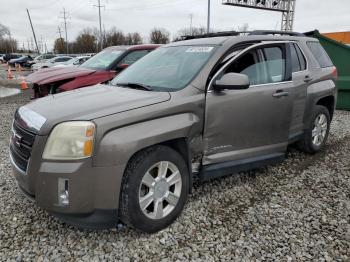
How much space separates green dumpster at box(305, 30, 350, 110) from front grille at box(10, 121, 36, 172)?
8.35 metres

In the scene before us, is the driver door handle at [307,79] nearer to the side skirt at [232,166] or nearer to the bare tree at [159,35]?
the side skirt at [232,166]

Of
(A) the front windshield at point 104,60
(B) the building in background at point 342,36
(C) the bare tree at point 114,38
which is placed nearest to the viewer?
(A) the front windshield at point 104,60

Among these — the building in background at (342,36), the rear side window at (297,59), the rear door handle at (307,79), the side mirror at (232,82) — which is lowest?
the rear door handle at (307,79)

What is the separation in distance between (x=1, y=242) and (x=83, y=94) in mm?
1541

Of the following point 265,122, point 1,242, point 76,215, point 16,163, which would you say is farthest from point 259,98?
point 1,242

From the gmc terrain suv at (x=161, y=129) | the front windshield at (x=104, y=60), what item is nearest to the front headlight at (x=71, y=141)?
the gmc terrain suv at (x=161, y=129)

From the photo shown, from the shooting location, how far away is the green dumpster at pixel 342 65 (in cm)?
900

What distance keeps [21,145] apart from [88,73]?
13.1 feet

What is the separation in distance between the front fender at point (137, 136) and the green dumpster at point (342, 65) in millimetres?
7423

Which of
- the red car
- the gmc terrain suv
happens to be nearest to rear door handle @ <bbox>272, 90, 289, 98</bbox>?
the gmc terrain suv

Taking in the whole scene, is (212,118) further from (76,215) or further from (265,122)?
(76,215)

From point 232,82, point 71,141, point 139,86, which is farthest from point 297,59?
point 71,141

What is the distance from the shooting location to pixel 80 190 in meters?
2.51

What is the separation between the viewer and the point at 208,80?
328 centimetres
